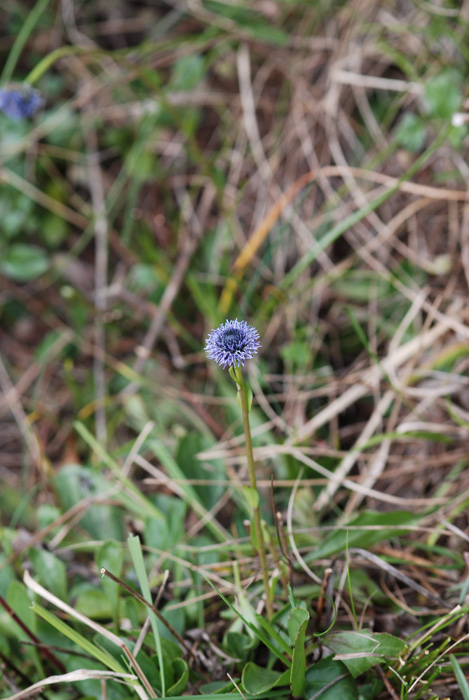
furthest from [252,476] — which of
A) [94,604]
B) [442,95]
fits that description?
[442,95]

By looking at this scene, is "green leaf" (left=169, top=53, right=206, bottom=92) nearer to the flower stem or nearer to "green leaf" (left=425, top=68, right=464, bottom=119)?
"green leaf" (left=425, top=68, right=464, bottom=119)

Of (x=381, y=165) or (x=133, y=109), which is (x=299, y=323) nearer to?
(x=381, y=165)

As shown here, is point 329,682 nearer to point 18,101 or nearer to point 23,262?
point 18,101

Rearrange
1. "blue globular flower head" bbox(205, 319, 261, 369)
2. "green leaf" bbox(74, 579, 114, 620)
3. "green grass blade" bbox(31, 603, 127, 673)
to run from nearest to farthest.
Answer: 1. "blue globular flower head" bbox(205, 319, 261, 369)
2. "green grass blade" bbox(31, 603, 127, 673)
3. "green leaf" bbox(74, 579, 114, 620)

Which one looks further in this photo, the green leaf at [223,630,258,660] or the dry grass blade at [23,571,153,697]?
the green leaf at [223,630,258,660]

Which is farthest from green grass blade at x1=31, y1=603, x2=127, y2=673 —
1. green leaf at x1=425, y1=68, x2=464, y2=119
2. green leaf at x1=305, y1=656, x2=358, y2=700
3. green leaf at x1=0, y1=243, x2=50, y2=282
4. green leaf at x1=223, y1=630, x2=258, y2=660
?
green leaf at x1=425, y1=68, x2=464, y2=119

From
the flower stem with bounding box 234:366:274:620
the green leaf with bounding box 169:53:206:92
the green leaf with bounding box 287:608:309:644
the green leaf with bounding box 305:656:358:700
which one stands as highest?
the green leaf with bounding box 169:53:206:92
